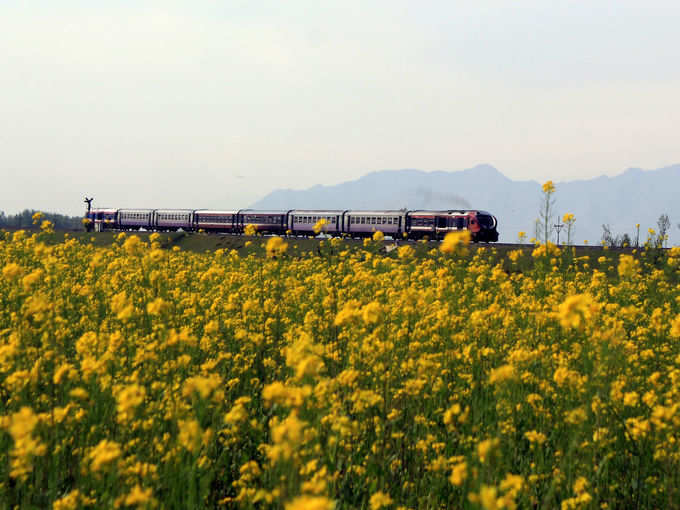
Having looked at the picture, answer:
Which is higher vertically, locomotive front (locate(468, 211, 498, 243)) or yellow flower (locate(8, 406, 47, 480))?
locomotive front (locate(468, 211, 498, 243))

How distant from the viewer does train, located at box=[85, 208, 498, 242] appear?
Result: 31219 millimetres

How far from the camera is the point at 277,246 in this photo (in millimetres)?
7395

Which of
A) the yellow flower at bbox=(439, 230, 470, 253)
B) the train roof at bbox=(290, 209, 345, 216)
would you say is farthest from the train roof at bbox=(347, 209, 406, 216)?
the yellow flower at bbox=(439, 230, 470, 253)

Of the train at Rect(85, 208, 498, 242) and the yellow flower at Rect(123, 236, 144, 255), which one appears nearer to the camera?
the yellow flower at Rect(123, 236, 144, 255)

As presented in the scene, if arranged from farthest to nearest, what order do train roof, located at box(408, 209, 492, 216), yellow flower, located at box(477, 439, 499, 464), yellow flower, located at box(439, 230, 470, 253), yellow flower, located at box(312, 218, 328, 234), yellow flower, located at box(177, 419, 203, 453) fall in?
train roof, located at box(408, 209, 492, 216) → yellow flower, located at box(312, 218, 328, 234) → yellow flower, located at box(439, 230, 470, 253) → yellow flower, located at box(177, 419, 203, 453) → yellow flower, located at box(477, 439, 499, 464)

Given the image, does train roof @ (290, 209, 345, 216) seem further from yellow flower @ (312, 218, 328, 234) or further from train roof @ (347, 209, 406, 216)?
yellow flower @ (312, 218, 328, 234)

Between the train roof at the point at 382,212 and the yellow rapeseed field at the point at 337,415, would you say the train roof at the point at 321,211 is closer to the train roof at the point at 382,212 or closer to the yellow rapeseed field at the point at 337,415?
the train roof at the point at 382,212

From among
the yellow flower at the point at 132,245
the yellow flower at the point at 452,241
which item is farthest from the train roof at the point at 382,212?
the yellow flower at the point at 452,241

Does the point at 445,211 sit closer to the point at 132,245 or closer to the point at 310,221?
the point at 310,221

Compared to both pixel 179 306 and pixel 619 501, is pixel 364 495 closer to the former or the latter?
pixel 619 501

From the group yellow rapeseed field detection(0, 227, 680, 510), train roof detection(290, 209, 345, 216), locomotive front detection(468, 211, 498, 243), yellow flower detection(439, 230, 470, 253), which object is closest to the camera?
yellow rapeseed field detection(0, 227, 680, 510)

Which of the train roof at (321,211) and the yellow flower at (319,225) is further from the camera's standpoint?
the train roof at (321,211)

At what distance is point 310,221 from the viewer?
36.8m

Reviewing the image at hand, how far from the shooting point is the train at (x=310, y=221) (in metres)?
31.2
